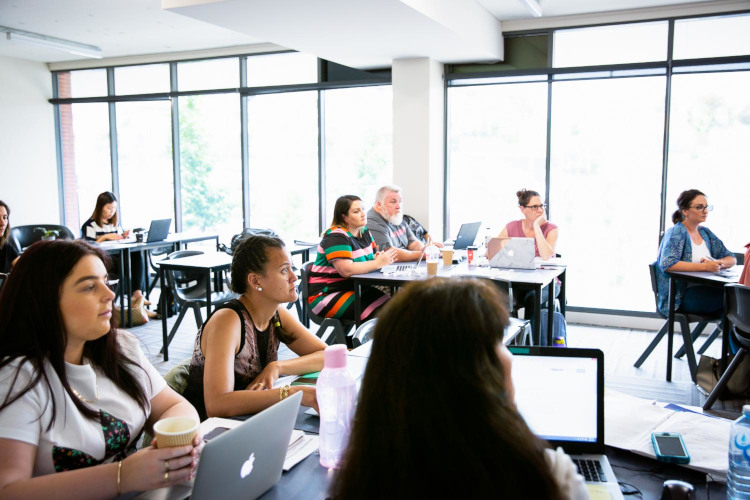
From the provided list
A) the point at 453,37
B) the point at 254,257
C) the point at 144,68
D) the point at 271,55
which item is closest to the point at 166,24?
the point at 271,55

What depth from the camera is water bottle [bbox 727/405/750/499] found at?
→ 1.32 meters

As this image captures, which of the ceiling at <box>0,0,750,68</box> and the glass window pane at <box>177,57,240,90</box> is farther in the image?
the glass window pane at <box>177,57,240,90</box>

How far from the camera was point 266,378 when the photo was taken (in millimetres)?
2018

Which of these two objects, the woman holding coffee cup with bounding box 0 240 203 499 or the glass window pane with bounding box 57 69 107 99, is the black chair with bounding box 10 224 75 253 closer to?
the glass window pane with bounding box 57 69 107 99

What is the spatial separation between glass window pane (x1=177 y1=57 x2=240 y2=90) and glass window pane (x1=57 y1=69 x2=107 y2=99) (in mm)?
1353

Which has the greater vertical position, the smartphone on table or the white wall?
the white wall

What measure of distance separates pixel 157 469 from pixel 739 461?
4.18 ft

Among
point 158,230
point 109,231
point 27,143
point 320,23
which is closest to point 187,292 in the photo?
point 158,230

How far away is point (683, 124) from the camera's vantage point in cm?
543

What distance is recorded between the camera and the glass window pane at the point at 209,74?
722cm

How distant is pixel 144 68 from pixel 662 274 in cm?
662

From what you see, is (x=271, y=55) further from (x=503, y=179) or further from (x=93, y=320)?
(x=93, y=320)

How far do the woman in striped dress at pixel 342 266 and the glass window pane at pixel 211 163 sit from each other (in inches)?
138

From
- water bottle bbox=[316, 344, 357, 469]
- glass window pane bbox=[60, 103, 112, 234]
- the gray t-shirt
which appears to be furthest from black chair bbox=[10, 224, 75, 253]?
water bottle bbox=[316, 344, 357, 469]
